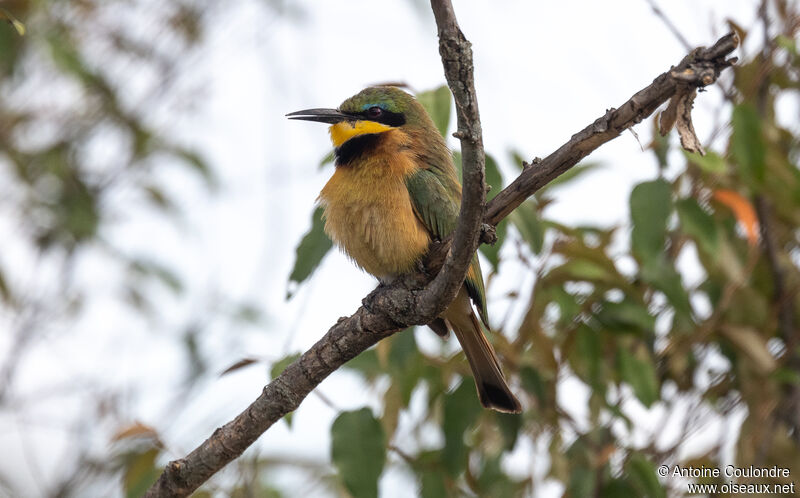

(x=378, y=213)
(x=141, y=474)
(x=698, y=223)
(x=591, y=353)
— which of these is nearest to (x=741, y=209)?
(x=698, y=223)

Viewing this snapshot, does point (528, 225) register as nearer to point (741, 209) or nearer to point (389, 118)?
point (741, 209)

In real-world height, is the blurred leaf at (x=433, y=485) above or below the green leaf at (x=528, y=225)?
below

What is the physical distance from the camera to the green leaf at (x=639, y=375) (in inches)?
93.7

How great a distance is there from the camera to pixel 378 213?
96.7 inches

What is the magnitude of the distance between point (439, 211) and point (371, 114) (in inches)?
23.9

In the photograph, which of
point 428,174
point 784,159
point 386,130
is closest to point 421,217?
point 428,174

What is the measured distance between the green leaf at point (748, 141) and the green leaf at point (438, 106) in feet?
2.34

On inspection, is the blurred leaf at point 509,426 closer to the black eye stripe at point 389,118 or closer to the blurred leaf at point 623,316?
the blurred leaf at point 623,316

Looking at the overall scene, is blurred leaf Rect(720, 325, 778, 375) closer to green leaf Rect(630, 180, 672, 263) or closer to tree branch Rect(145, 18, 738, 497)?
green leaf Rect(630, 180, 672, 263)

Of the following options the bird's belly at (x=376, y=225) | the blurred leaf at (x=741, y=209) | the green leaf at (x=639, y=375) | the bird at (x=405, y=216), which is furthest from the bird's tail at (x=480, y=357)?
the blurred leaf at (x=741, y=209)

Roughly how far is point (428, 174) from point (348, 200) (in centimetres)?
23

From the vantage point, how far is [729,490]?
2539 millimetres

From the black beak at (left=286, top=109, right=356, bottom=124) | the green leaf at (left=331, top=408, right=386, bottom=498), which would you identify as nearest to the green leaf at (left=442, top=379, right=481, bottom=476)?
the green leaf at (left=331, top=408, right=386, bottom=498)

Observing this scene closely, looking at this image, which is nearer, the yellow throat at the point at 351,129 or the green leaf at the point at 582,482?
the green leaf at the point at 582,482
